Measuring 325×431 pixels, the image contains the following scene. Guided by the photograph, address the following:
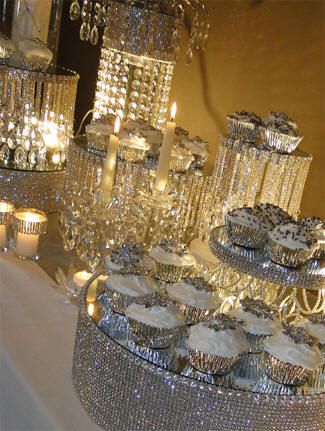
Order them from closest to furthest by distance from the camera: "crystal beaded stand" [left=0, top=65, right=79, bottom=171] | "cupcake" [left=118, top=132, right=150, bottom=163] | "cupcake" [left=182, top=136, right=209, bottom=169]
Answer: "cupcake" [left=118, top=132, right=150, bottom=163]
"cupcake" [left=182, top=136, right=209, bottom=169]
"crystal beaded stand" [left=0, top=65, right=79, bottom=171]

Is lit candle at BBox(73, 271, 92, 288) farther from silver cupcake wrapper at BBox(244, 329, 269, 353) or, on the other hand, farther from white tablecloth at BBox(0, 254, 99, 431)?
silver cupcake wrapper at BBox(244, 329, 269, 353)

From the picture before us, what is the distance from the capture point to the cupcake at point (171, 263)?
1.20 meters

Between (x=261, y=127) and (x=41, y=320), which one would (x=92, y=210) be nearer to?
(x=41, y=320)

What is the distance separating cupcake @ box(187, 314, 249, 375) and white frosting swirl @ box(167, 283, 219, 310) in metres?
0.09

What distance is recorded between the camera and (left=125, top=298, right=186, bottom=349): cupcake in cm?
95

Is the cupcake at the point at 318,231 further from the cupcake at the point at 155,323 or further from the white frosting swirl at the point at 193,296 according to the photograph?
the cupcake at the point at 155,323

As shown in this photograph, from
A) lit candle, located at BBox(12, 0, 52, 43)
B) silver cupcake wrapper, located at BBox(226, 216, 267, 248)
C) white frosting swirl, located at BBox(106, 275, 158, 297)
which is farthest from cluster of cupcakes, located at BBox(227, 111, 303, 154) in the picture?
lit candle, located at BBox(12, 0, 52, 43)

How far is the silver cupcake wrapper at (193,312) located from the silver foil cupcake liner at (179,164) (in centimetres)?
75

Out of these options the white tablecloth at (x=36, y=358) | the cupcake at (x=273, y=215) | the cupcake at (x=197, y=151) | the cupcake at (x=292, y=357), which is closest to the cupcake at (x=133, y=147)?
the cupcake at (x=197, y=151)

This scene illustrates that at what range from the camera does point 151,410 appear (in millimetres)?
932

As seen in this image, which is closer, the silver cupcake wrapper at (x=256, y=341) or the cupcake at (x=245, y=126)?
the silver cupcake wrapper at (x=256, y=341)

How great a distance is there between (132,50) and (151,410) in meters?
1.54

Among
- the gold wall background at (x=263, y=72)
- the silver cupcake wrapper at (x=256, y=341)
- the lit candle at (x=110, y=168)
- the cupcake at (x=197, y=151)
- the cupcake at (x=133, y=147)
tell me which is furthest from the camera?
the gold wall background at (x=263, y=72)

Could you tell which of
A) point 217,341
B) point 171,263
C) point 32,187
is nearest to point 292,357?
point 217,341
